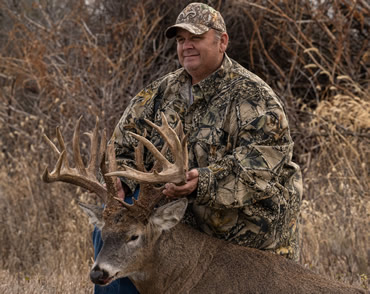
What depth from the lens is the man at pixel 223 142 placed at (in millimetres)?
4047

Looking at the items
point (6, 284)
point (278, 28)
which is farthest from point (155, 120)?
point (278, 28)

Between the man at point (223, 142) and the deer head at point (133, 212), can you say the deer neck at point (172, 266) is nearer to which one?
the deer head at point (133, 212)

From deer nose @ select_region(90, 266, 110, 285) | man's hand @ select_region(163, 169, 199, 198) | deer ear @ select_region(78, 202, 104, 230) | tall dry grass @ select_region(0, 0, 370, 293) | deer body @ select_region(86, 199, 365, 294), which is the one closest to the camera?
deer nose @ select_region(90, 266, 110, 285)

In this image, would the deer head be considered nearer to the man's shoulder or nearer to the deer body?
the deer body

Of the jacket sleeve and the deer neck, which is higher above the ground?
the jacket sleeve

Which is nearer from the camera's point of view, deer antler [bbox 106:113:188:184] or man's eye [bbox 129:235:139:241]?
deer antler [bbox 106:113:188:184]

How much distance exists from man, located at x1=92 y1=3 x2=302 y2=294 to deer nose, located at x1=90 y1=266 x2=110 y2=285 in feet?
2.04

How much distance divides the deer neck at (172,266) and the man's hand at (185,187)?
33 cm

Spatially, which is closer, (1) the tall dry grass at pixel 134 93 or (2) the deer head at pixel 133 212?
(2) the deer head at pixel 133 212

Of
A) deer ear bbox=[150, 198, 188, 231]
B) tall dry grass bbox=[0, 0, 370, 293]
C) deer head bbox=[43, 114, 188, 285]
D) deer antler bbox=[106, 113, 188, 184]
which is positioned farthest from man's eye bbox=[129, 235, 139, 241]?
tall dry grass bbox=[0, 0, 370, 293]

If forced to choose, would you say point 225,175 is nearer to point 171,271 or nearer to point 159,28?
point 171,271

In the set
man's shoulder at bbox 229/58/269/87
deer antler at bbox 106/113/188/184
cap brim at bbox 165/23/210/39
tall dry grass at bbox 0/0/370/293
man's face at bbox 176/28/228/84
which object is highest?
cap brim at bbox 165/23/210/39

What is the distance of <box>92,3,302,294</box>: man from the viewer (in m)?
4.05

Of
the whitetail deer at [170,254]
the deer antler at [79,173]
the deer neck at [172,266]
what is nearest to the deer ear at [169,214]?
the whitetail deer at [170,254]
